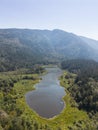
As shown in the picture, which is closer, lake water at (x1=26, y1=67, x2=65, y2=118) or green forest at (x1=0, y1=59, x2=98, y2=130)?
green forest at (x1=0, y1=59, x2=98, y2=130)

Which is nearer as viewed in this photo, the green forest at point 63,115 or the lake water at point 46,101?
the green forest at point 63,115

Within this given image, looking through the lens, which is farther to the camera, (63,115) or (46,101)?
(46,101)

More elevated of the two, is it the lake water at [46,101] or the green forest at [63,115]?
the green forest at [63,115]

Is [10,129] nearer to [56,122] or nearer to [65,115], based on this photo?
[56,122]

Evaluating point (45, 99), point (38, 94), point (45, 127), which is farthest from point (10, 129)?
point (38, 94)

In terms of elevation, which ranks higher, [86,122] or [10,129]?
[10,129]

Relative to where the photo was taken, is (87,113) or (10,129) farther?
(87,113)

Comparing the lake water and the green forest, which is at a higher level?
the green forest

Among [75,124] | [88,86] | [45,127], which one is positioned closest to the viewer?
[45,127]

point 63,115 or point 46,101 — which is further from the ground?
Result: point 63,115

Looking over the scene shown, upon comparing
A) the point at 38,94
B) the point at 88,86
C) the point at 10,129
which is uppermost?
the point at 10,129

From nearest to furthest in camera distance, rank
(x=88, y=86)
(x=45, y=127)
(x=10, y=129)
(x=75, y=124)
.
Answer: (x=10, y=129) → (x=45, y=127) → (x=75, y=124) → (x=88, y=86)
